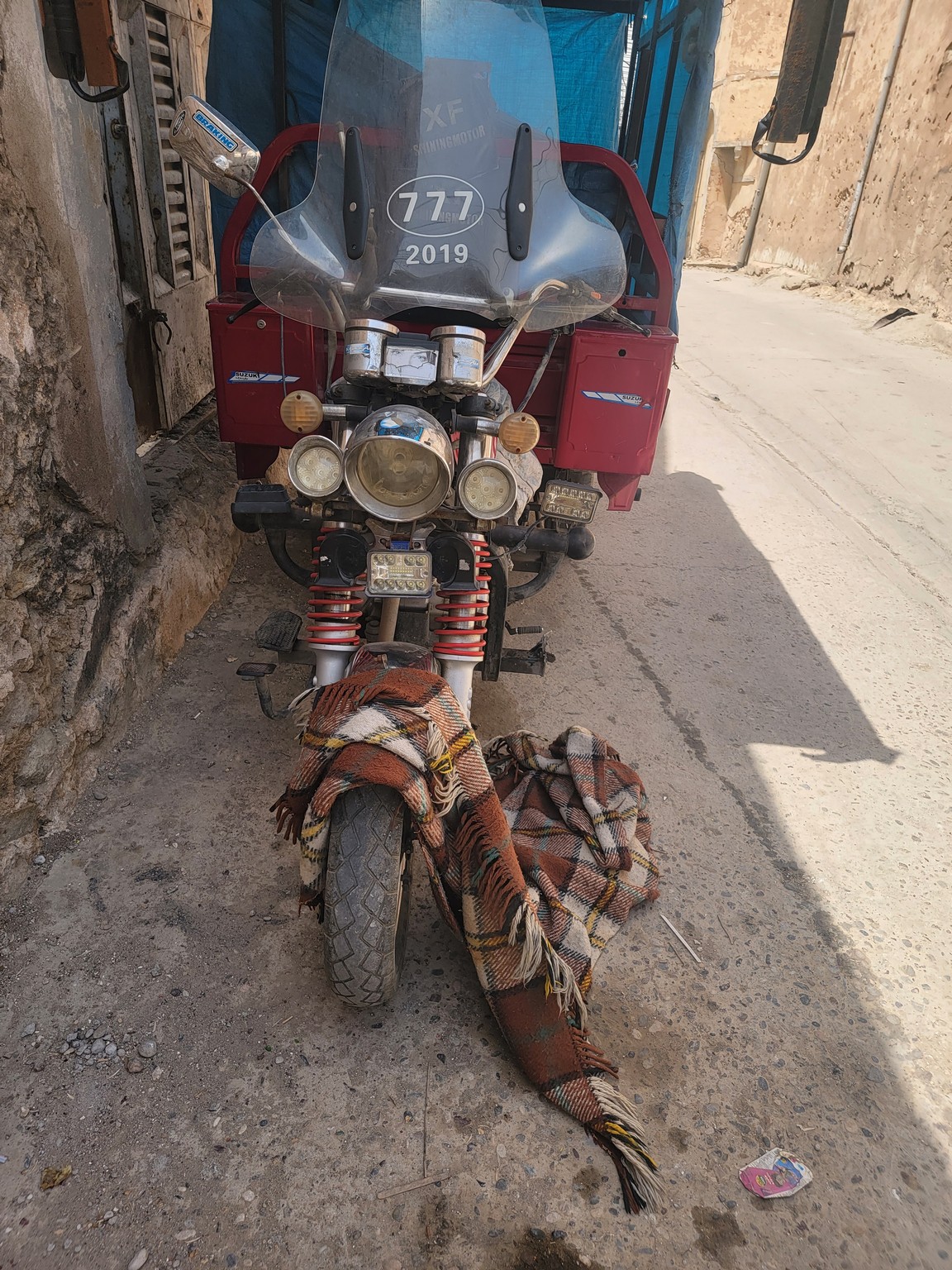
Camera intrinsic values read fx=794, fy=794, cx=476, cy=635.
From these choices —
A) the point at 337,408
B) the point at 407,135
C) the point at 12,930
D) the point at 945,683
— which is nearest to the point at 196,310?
the point at 407,135

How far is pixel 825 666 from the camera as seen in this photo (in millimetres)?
3523

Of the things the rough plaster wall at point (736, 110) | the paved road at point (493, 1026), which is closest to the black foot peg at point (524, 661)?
the paved road at point (493, 1026)

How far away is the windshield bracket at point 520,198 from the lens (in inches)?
78.1

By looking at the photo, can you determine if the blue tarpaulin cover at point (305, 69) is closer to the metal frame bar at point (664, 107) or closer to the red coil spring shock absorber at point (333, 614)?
the metal frame bar at point (664, 107)

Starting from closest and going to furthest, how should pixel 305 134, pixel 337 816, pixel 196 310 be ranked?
pixel 337 816
pixel 305 134
pixel 196 310

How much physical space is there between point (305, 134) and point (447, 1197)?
3250 mm

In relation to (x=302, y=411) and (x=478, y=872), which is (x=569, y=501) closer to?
(x=302, y=411)

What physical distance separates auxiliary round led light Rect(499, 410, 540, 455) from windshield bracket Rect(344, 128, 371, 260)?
0.60m

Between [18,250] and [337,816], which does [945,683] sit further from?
[18,250]

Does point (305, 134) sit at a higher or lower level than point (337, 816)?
higher

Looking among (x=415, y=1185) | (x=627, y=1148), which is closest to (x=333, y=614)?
(x=415, y=1185)

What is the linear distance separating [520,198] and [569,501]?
0.78 metres

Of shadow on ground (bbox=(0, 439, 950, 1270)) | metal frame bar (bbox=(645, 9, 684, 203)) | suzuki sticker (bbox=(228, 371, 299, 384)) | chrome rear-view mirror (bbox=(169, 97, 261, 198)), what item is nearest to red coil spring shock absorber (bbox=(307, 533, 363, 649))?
shadow on ground (bbox=(0, 439, 950, 1270))

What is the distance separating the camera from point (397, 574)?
1871 millimetres
